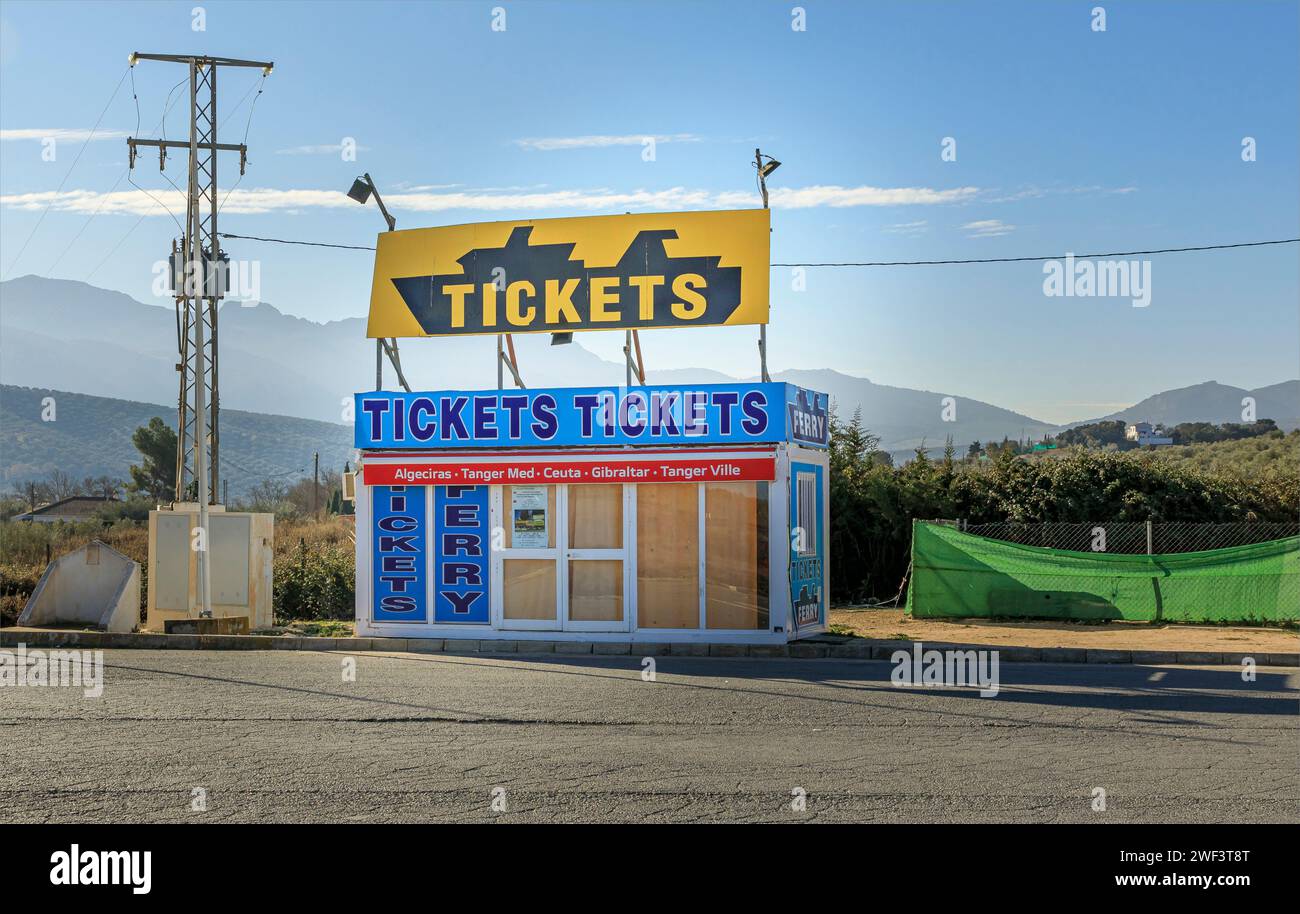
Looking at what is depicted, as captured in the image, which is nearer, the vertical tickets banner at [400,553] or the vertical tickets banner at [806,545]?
the vertical tickets banner at [806,545]

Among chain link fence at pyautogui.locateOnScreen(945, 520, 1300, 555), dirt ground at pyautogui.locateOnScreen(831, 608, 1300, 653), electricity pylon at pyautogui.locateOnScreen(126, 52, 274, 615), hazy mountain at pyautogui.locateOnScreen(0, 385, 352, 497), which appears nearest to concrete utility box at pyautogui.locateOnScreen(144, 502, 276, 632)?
electricity pylon at pyautogui.locateOnScreen(126, 52, 274, 615)

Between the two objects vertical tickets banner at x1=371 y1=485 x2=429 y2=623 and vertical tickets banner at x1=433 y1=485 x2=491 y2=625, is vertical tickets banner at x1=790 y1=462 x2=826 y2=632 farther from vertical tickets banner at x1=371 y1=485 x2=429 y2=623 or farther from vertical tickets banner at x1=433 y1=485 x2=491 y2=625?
vertical tickets banner at x1=371 y1=485 x2=429 y2=623

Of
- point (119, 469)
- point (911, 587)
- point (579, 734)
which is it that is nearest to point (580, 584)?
point (911, 587)

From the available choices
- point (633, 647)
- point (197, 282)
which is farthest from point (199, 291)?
point (633, 647)

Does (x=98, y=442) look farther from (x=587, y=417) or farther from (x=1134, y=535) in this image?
(x=587, y=417)

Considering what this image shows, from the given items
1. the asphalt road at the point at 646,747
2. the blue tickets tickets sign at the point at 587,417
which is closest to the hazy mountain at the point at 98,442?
the blue tickets tickets sign at the point at 587,417

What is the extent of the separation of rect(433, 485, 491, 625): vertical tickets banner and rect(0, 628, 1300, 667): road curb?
20.2 inches

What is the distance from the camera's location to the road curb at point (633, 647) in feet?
55.0

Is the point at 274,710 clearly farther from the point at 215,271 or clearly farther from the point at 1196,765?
the point at 215,271

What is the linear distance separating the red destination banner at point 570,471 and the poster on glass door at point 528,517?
6.2 inches

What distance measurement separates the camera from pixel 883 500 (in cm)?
2886

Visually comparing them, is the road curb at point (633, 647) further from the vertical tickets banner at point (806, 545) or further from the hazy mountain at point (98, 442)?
the hazy mountain at point (98, 442)

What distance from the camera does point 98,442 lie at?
157 metres
